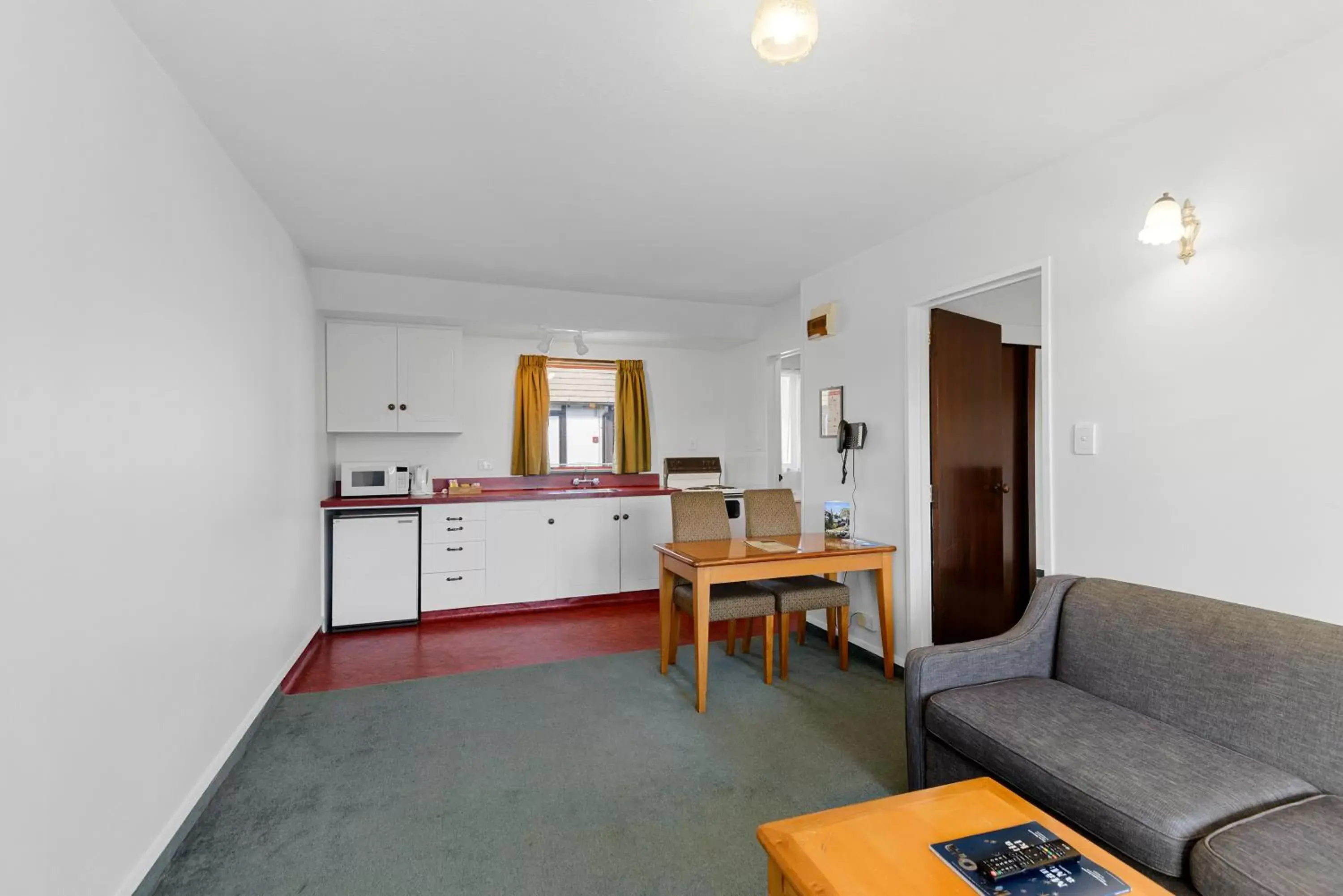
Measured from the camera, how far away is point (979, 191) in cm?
296

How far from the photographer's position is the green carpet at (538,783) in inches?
73.7

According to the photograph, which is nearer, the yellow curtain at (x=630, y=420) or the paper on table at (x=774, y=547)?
the paper on table at (x=774, y=547)

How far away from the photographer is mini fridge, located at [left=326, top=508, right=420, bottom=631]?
14.5ft

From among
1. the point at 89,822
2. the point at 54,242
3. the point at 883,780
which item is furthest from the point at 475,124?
the point at 883,780

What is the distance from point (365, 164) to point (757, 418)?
3.72 m

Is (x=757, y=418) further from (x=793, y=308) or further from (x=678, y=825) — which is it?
(x=678, y=825)

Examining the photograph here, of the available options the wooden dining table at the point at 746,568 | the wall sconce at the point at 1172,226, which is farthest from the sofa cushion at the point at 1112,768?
the wall sconce at the point at 1172,226

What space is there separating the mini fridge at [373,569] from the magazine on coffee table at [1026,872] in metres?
4.07

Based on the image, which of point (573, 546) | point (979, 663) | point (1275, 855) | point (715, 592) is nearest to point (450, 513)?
point (573, 546)

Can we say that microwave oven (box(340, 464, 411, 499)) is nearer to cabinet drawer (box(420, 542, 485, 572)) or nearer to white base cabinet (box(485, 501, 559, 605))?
cabinet drawer (box(420, 542, 485, 572))

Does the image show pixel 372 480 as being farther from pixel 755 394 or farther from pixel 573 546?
pixel 755 394

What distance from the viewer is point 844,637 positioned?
3.52 m

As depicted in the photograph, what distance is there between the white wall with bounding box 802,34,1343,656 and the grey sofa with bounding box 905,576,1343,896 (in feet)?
0.84

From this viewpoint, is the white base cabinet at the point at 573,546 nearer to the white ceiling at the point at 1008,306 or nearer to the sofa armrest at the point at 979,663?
the white ceiling at the point at 1008,306
